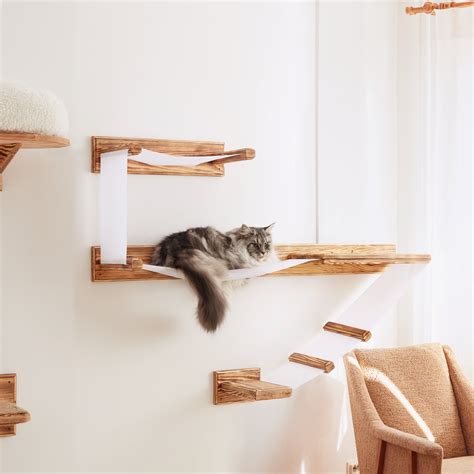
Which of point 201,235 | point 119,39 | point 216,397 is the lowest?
point 216,397

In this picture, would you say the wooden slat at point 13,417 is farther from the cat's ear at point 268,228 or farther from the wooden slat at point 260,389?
the cat's ear at point 268,228

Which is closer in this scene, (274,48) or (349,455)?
(274,48)

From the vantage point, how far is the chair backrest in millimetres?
2916

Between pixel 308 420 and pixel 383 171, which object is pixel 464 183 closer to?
pixel 383 171

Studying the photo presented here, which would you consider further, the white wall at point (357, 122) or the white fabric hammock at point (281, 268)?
the white wall at point (357, 122)

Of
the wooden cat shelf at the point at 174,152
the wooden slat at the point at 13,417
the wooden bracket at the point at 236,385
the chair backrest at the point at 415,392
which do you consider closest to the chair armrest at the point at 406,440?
the chair backrest at the point at 415,392

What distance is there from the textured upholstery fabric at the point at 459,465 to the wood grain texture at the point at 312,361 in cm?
53

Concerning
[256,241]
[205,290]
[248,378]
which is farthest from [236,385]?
[256,241]

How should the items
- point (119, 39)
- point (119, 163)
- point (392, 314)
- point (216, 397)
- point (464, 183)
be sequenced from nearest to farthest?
point (119, 163) → point (119, 39) → point (216, 397) → point (464, 183) → point (392, 314)

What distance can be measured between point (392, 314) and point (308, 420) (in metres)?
0.61

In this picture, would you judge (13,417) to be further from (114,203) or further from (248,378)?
(248,378)

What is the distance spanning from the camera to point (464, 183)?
10.2ft

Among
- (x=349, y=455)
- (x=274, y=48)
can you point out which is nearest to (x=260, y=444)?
(x=349, y=455)

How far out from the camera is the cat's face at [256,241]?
273cm
